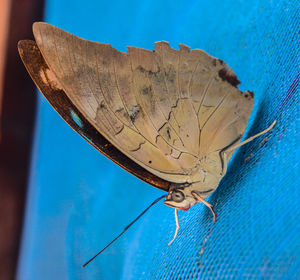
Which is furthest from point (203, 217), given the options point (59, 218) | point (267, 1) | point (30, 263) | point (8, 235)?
point (8, 235)

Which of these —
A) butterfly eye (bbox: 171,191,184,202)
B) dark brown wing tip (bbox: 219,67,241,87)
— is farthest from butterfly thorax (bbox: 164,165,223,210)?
dark brown wing tip (bbox: 219,67,241,87)

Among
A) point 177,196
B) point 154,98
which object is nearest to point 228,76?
point 154,98

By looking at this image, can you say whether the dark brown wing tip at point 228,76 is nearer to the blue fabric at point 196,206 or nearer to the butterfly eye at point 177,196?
the blue fabric at point 196,206

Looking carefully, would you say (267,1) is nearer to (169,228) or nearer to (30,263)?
(169,228)

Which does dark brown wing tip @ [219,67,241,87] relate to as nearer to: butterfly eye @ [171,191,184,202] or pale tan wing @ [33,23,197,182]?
pale tan wing @ [33,23,197,182]

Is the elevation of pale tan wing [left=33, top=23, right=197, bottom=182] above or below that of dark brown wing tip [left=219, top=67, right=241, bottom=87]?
below

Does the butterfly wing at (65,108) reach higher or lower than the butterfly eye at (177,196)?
higher

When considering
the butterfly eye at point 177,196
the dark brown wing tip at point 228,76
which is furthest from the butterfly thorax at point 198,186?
the dark brown wing tip at point 228,76
